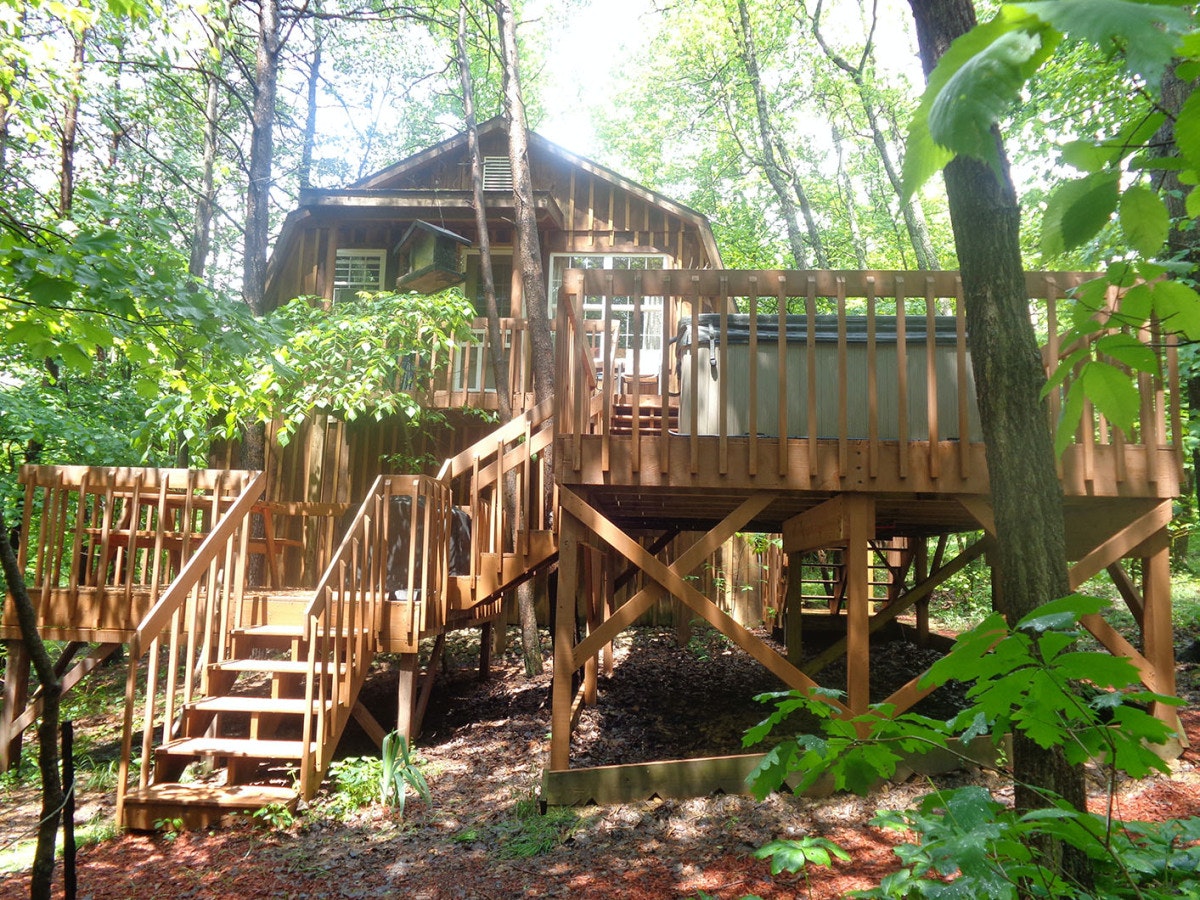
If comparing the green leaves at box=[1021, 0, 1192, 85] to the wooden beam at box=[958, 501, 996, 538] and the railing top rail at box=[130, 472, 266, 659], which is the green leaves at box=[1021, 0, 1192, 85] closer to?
the wooden beam at box=[958, 501, 996, 538]

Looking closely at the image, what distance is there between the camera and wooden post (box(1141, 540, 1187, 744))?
187 inches

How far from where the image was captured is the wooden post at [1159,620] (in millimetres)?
4758

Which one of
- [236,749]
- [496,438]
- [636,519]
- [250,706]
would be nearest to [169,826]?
[236,749]

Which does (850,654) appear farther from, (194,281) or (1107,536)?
(194,281)

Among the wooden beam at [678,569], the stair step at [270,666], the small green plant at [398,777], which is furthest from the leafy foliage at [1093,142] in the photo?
the stair step at [270,666]

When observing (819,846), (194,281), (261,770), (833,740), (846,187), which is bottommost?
(261,770)

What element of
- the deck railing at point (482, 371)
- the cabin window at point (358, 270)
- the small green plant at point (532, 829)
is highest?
the cabin window at point (358, 270)

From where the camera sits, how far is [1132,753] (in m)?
1.31

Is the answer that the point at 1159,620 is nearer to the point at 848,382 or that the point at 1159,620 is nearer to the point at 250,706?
the point at 848,382

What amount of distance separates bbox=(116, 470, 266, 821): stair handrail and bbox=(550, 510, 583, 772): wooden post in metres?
Answer: 2.45

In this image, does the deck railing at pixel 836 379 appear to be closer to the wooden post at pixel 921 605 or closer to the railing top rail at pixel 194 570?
the railing top rail at pixel 194 570

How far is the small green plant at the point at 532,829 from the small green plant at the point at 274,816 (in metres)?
1.23

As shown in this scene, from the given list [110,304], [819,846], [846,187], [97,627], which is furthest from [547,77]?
[819,846]

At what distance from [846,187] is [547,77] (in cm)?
1086
